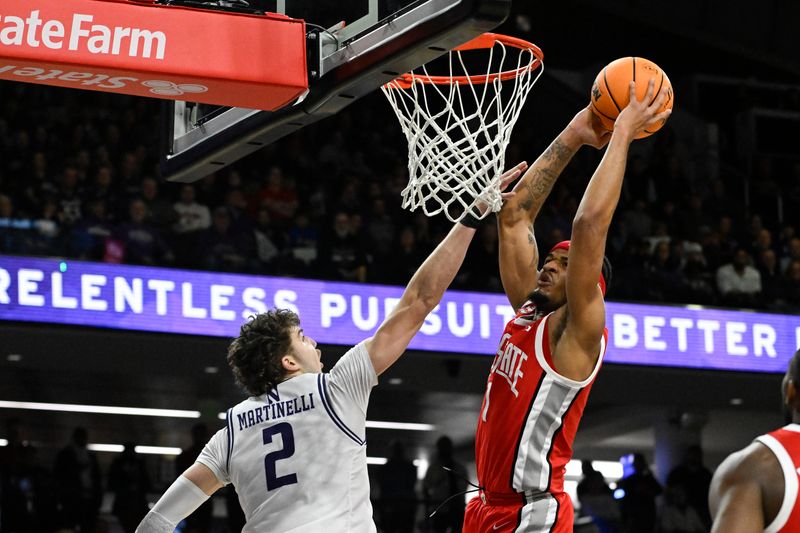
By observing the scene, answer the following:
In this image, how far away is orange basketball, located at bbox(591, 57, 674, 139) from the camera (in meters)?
4.13

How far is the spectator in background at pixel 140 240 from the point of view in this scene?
34.5 feet

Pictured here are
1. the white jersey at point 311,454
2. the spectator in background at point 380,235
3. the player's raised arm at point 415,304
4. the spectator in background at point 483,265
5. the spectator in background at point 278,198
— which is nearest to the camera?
the white jersey at point 311,454

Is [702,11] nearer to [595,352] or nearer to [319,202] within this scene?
[319,202]

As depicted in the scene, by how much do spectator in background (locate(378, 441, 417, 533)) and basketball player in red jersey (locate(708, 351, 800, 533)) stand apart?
8.92m

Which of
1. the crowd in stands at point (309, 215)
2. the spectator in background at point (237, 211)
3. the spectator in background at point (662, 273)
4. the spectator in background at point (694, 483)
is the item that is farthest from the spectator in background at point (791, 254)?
the spectator in background at point (237, 211)

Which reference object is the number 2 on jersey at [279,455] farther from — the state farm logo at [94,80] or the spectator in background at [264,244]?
the spectator in background at [264,244]

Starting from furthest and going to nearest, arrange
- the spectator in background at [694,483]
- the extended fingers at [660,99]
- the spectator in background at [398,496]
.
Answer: the spectator in background at [694,483]
the spectator in background at [398,496]
the extended fingers at [660,99]

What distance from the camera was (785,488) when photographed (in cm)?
256

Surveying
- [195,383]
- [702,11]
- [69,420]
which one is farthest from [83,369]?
[702,11]

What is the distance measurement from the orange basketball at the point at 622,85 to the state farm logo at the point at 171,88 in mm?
1411

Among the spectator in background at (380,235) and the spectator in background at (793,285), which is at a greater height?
the spectator in background at (380,235)

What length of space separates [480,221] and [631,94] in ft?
2.17

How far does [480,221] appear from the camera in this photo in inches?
163

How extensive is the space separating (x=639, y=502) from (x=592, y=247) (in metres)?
8.88
